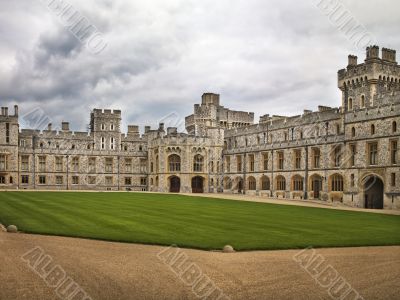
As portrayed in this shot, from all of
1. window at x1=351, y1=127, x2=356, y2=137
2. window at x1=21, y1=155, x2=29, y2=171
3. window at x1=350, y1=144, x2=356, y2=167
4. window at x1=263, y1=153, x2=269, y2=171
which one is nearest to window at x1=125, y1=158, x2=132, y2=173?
window at x1=21, y1=155, x2=29, y2=171

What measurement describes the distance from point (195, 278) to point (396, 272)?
4699mm

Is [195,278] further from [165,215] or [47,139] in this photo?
[47,139]

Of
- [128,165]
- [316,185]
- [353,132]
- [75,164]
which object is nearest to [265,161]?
[316,185]

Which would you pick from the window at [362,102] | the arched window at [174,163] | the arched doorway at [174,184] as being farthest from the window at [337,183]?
the arched doorway at [174,184]

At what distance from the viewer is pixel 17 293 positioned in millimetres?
7949

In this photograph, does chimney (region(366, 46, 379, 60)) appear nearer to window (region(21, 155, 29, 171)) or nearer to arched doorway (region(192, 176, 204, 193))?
arched doorway (region(192, 176, 204, 193))

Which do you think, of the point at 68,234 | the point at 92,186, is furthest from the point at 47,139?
the point at 68,234

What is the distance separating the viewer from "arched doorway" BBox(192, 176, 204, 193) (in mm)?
55528

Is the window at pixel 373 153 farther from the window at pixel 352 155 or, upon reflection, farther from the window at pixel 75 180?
the window at pixel 75 180

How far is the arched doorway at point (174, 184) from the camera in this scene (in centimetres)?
5575

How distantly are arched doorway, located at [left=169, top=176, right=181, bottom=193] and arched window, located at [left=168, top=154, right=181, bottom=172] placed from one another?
113 centimetres

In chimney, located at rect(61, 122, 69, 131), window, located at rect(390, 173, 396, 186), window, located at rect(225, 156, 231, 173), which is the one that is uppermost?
chimney, located at rect(61, 122, 69, 131)

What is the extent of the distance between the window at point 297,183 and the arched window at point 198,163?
14463 mm

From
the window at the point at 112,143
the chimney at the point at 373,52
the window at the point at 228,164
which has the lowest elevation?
the window at the point at 228,164
